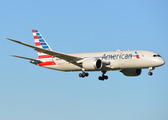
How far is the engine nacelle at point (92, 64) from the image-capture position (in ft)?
211

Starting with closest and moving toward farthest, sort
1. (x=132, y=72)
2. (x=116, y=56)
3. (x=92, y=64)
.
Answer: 1. (x=92, y=64)
2. (x=116, y=56)
3. (x=132, y=72)

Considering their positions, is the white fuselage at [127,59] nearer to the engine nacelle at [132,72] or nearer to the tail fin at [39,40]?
the engine nacelle at [132,72]

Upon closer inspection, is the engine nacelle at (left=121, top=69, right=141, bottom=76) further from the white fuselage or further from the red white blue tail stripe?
the red white blue tail stripe

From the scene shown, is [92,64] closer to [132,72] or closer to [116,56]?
[116,56]

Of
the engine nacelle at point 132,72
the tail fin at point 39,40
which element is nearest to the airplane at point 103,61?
the engine nacelle at point 132,72

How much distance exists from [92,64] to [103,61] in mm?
2894

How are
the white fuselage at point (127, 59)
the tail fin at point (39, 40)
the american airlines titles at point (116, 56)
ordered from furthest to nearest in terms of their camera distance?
the tail fin at point (39, 40) → the american airlines titles at point (116, 56) → the white fuselage at point (127, 59)

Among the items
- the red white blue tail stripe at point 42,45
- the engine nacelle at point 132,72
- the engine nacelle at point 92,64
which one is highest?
the red white blue tail stripe at point 42,45

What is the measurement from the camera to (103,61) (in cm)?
6631

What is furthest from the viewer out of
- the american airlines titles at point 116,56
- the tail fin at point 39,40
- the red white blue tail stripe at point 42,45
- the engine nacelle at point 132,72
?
the tail fin at point 39,40

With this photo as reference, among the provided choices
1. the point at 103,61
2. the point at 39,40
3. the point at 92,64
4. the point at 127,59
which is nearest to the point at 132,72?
the point at 127,59

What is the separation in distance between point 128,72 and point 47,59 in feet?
52.9

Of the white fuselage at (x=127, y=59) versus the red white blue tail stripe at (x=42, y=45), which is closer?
the white fuselage at (x=127, y=59)

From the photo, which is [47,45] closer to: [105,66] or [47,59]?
[47,59]
